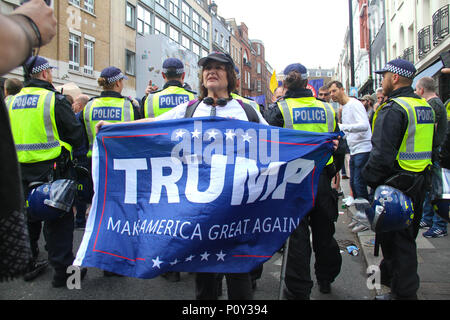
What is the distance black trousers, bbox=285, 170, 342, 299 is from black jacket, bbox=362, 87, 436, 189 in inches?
16.0

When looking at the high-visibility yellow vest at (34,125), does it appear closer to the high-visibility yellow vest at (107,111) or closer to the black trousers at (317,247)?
the high-visibility yellow vest at (107,111)

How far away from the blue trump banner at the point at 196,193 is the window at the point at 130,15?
920 inches

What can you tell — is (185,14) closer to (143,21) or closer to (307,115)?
(143,21)

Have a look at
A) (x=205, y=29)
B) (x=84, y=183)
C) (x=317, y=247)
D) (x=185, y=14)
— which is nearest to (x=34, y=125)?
(x=84, y=183)

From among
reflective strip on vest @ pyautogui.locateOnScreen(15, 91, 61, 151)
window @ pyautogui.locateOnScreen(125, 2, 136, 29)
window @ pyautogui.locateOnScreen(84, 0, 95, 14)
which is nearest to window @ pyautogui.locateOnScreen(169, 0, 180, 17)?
window @ pyautogui.locateOnScreen(125, 2, 136, 29)

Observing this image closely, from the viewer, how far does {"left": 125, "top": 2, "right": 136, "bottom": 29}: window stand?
2369 cm

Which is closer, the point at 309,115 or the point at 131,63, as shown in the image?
the point at 309,115

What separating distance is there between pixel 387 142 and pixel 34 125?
10.9 feet

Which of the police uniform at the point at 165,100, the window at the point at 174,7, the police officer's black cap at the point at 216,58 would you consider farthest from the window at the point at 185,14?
the police officer's black cap at the point at 216,58

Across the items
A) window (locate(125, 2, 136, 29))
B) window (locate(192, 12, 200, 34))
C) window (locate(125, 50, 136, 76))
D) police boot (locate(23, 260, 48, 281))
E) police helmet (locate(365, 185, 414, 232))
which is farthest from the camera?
window (locate(192, 12, 200, 34))

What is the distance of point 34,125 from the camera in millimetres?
3648

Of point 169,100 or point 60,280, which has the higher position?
point 169,100

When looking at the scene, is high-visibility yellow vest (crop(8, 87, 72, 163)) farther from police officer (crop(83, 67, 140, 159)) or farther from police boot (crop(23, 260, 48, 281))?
police boot (crop(23, 260, 48, 281))

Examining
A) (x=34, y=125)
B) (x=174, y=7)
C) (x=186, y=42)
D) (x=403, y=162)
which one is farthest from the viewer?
(x=186, y=42)
